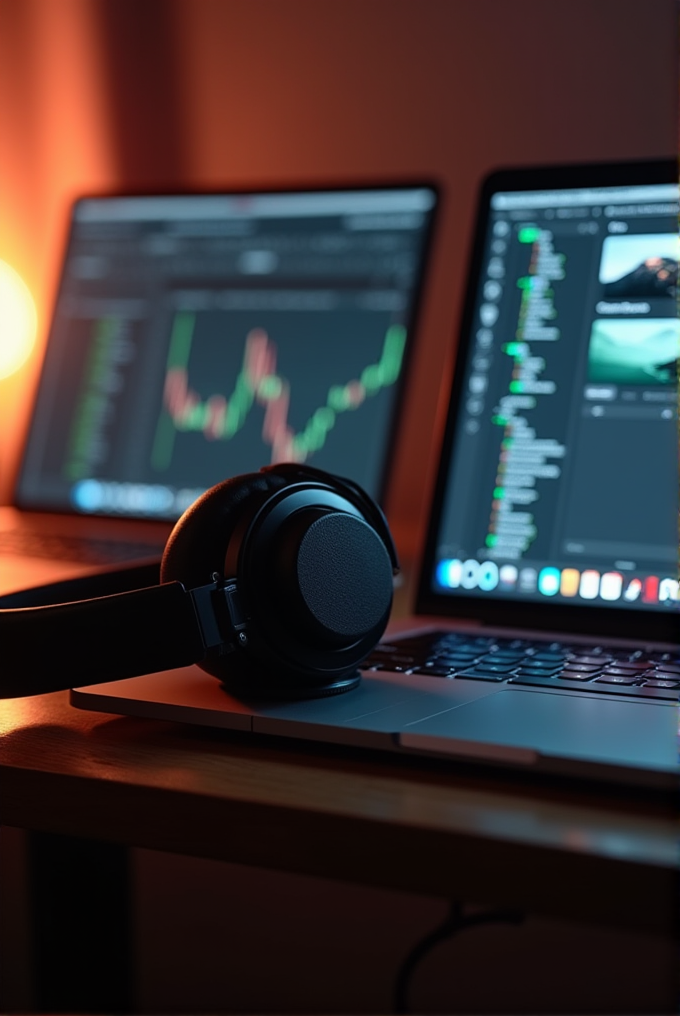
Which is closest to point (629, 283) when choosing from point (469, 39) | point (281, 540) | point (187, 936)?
point (281, 540)

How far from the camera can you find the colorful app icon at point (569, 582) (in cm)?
66

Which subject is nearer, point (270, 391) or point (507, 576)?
point (507, 576)

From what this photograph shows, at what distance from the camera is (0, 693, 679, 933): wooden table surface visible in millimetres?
316

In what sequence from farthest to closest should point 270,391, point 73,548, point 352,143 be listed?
1. point 352,143
2. point 270,391
3. point 73,548

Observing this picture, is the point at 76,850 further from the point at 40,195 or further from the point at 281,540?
the point at 40,195

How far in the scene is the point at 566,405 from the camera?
2.23 ft

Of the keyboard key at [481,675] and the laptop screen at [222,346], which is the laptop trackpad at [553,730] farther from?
the laptop screen at [222,346]

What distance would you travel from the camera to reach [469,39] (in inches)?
44.9

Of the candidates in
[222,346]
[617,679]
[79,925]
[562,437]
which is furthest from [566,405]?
[79,925]

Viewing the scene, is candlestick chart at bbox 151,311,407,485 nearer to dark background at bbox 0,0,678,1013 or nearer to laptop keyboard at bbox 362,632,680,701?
dark background at bbox 0,0,678,1013

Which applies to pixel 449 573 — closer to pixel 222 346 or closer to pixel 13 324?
pixel 222 346

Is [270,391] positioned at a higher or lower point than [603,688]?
higher

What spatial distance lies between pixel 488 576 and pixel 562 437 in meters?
0.10

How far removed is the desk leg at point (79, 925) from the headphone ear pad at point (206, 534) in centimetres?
56
